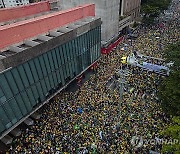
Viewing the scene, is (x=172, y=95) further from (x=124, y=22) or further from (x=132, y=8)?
(x=132, y=8)

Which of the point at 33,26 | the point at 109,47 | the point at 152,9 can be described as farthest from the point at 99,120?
the point at 152,9

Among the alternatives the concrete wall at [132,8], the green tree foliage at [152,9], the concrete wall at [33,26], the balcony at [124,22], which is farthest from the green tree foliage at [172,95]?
the green tree foliage at [152,9]

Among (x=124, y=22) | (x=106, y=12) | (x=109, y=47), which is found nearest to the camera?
(x=106, y=12)

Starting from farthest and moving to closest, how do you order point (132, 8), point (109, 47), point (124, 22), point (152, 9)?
point (132, 8) → point (152, 9) → point (124, 22) → point (109, 47)

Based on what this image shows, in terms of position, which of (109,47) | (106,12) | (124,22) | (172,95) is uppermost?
(106,12)

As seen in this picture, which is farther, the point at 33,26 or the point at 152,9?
the point at 152,9

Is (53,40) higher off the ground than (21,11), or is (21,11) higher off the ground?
(21,11)

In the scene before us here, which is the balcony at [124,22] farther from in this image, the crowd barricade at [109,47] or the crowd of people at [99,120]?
the crowd of people at [99,120]

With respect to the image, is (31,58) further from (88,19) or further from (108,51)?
(108,51)
